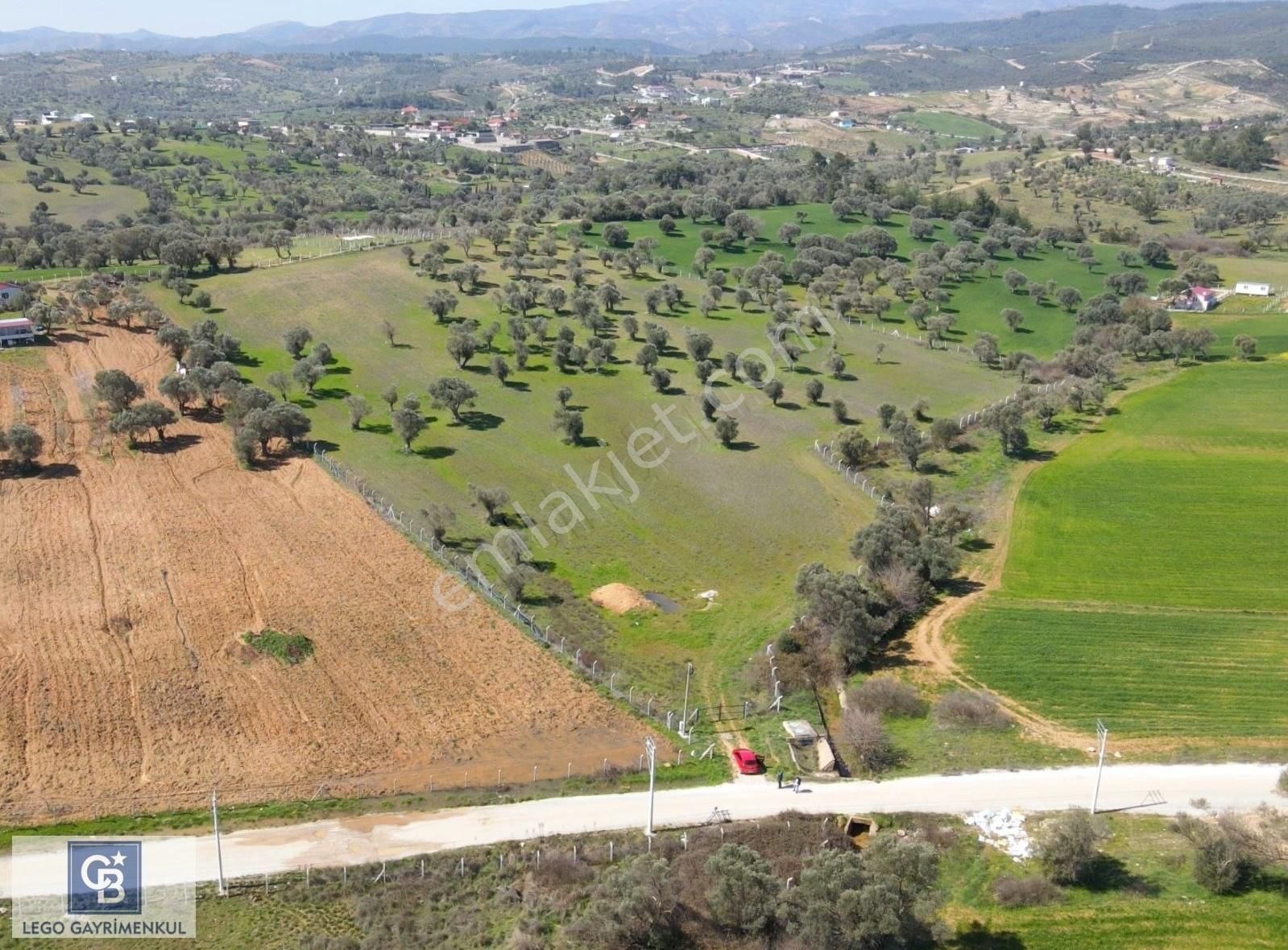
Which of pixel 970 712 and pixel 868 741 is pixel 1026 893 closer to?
pixel 868 741

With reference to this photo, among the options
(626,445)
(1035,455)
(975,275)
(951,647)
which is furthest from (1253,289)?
(951,647)

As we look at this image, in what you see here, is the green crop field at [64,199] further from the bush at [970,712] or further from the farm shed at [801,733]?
the bush at [970,712]

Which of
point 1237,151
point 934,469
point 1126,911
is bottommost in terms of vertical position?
point 1126,911

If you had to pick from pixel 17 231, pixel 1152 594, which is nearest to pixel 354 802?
pixel 1152 594

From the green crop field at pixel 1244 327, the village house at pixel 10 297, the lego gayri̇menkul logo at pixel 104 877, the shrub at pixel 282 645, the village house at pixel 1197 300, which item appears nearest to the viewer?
the lego gayri̇menkul logo at pixel 104 877

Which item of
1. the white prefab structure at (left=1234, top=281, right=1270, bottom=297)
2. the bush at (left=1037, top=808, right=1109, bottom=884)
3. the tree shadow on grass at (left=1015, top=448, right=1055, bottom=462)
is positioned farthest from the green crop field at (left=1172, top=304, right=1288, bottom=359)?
the bush at (left=1037, top=808, right=1109, bottom=884)

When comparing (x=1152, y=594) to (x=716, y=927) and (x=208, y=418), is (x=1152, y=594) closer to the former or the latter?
(x=716, y=927)

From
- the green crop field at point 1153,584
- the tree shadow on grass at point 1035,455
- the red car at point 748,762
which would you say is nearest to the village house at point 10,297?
the red car at point 748,762
